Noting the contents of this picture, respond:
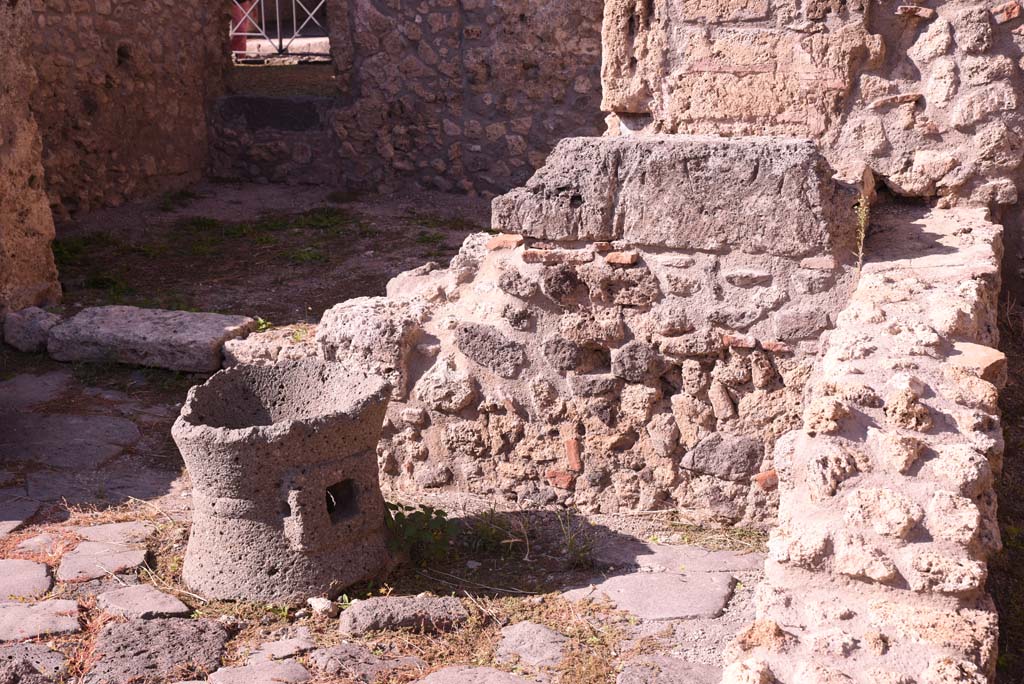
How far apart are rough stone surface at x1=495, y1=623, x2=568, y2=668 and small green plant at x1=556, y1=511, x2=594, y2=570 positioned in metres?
0.46

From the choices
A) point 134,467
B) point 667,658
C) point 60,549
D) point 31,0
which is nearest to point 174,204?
point 31,0

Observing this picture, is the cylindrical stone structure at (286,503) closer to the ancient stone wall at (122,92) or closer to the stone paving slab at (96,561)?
the stone paving slab at (96,561)

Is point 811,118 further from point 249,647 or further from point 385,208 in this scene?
point 385,208

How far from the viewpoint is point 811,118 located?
183 inches

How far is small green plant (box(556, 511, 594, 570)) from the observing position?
13.0ft

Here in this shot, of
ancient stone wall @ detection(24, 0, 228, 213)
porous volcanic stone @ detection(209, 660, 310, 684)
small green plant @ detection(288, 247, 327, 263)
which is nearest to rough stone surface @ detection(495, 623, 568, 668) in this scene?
porous volcanic stone @ detection(209, 660, 310, 684)

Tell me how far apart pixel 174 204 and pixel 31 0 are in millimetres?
1945

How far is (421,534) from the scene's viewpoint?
13.2ft

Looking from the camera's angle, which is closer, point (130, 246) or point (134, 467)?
point (134, 467)

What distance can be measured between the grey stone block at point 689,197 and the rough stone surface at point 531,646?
144 cm

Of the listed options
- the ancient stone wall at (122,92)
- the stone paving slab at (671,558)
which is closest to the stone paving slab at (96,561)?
the stone paving slab at (671,558)

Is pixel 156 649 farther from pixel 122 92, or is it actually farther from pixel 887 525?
pixel 122 92

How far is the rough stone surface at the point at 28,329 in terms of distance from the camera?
20.6 ft

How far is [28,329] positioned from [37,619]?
3094mm
